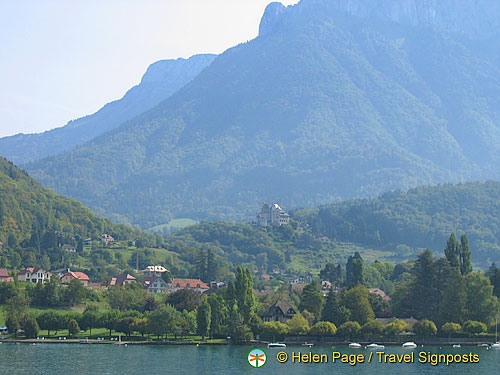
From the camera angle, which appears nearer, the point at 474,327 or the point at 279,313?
the point at 474,327

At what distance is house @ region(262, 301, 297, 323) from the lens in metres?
174

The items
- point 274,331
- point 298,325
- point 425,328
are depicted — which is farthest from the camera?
point 298,325

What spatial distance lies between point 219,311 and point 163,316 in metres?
11.1

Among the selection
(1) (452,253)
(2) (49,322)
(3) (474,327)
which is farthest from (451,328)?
(2) (49,322)

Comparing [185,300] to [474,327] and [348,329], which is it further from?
[474,327]

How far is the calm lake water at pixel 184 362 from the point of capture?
118 meters

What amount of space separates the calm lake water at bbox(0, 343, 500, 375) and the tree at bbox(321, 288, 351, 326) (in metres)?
12.3

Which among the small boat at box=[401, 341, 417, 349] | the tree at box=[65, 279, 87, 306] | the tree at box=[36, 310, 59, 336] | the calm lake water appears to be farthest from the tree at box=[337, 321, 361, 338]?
the tree at box=[65, 279, 87, 306]

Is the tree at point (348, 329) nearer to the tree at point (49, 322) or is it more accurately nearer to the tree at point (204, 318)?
the tree at point (204, 318)

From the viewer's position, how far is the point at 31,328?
165 meters

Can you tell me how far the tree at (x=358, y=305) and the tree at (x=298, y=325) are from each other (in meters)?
8.07

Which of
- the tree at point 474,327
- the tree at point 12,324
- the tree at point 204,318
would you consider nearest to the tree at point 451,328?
the tree at point 474,327

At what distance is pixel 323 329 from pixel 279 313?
65.5 ft

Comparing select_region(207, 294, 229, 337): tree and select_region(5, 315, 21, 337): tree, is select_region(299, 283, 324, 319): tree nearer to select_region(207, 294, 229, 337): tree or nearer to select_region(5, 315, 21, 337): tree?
select_region(207, 294, 229, 337): tree
